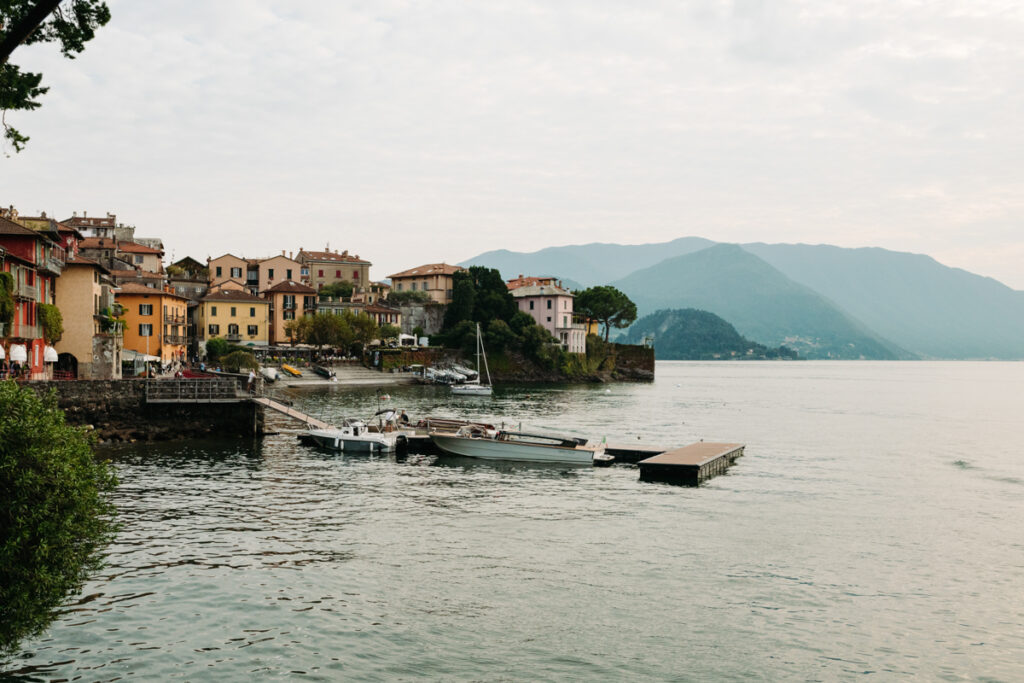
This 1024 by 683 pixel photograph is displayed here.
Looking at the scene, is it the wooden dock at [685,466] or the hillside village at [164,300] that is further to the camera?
the hillside village at [164,300]

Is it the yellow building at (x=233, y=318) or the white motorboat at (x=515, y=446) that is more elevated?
the yellow building at (x=233, y=318)

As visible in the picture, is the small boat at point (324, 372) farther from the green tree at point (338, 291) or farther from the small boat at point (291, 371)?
the green tree at point (338, 291)

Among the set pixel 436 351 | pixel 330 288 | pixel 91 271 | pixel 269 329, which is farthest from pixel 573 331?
pixel 91 271

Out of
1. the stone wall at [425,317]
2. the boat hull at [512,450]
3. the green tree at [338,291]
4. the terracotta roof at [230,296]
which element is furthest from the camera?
the stone wall at [425,317]

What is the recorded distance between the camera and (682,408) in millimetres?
95312

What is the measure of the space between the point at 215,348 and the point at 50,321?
58.2 metres

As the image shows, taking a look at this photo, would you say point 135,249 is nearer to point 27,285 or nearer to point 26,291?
point 27,285

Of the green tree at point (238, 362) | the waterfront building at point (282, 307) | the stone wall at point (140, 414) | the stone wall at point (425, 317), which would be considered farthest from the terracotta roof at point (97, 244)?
the stone wall at point (140, 414)

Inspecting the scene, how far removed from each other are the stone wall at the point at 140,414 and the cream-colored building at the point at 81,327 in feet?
47.0

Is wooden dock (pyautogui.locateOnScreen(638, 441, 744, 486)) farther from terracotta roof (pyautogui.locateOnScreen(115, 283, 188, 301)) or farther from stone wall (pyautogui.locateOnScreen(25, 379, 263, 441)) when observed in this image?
terracotta roof (pyautogui.locateOnScreen(115, 283, 188, 301))

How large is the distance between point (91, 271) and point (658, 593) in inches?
2381

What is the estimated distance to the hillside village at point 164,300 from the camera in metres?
55.0

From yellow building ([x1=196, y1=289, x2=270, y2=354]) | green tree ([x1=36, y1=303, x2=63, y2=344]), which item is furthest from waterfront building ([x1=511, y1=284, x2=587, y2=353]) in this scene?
green tree ([x1=36, y1=303, x2=63, y2=344])

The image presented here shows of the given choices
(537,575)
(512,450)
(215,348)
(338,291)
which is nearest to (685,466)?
(512,450)
